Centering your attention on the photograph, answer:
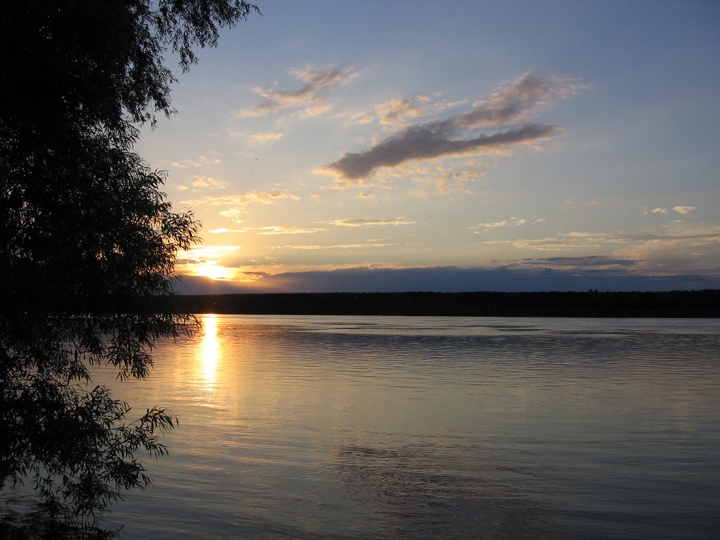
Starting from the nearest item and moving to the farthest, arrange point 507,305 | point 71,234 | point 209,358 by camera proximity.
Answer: point 71,234 < point 209,358 < point 507,305

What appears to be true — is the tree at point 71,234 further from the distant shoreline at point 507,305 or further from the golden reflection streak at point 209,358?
the distant shoreline at point 507,305

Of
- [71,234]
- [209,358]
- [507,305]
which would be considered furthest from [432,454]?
[507,305]

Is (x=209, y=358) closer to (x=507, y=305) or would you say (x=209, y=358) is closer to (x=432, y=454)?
(x=432, y=454)

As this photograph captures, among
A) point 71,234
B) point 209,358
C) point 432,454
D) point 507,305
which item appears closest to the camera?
point 71,234

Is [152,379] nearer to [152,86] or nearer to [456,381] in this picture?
[456,381]

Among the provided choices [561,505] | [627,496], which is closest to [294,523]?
[561,505]

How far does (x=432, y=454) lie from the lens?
14.5 metres

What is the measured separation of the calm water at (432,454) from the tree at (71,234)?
1831 mm

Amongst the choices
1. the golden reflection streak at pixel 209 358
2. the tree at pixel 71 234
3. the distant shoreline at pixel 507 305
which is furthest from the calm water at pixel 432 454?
the distant shoreline at pixel 507 305

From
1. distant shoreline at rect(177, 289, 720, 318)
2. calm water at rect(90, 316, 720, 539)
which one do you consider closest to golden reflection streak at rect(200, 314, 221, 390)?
calm water at rect(90, 316, 720, 539)

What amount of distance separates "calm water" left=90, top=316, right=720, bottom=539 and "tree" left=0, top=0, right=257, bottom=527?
1.83 metres

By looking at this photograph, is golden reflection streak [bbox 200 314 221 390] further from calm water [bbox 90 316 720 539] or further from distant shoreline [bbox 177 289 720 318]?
distant shoreline [bbox 177 289 720 318]

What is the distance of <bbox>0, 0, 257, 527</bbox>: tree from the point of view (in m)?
9.30

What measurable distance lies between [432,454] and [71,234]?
8.26 m
